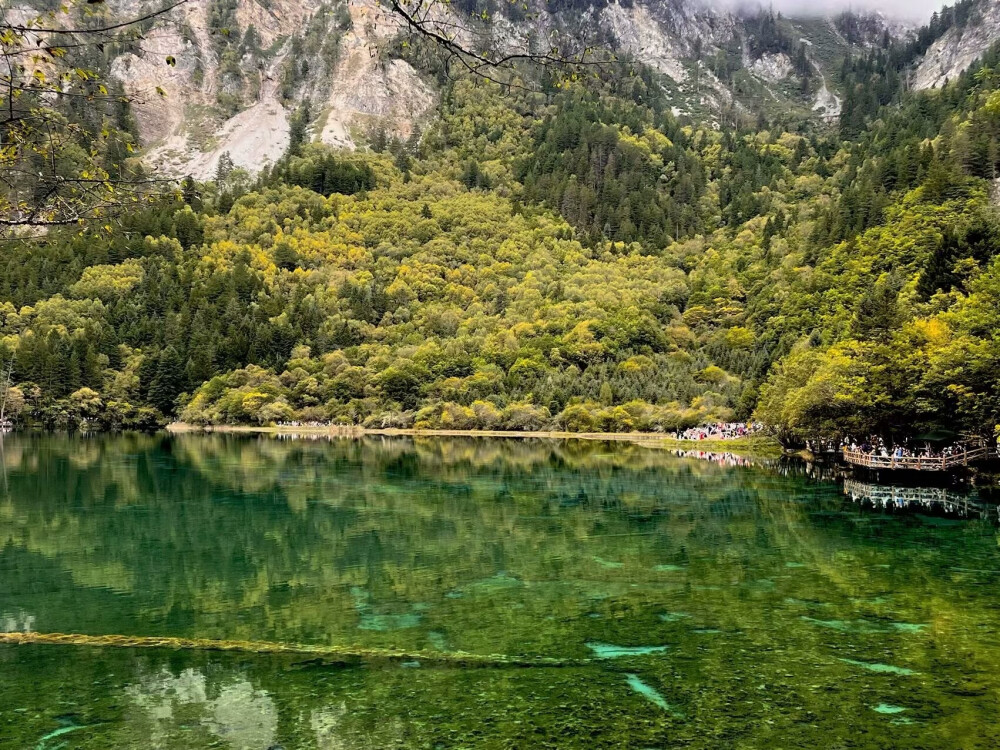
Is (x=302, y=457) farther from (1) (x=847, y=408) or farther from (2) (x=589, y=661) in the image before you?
(2) (x=589, y=661)

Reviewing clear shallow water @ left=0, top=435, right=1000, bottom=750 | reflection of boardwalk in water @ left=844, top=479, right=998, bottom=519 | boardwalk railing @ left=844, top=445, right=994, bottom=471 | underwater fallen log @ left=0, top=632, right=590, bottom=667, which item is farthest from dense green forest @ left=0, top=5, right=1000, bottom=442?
underwater fallen log @ left=0, top=632, right=590, bottom=667

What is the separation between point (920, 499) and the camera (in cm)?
2847

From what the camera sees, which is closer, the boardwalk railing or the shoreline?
the boardwalk railing

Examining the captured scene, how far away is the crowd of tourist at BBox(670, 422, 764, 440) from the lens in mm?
65562

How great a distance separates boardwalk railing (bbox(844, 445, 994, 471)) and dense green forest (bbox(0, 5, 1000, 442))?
1163 millimetres

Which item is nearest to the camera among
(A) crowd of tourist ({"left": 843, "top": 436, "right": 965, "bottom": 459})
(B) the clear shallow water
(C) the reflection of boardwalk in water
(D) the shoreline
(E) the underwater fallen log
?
(B) the clear shallow water

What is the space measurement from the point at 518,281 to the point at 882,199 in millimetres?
60531

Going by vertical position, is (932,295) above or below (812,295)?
below

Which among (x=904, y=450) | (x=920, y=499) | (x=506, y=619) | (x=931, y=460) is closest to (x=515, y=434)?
(x=904, y=450)

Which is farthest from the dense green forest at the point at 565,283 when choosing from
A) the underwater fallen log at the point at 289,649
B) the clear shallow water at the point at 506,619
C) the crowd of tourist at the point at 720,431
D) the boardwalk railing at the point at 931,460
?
the underwater fallen log at the point at 289,649

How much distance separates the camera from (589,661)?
33.6ft

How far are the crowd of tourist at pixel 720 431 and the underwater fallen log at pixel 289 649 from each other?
5681 cm

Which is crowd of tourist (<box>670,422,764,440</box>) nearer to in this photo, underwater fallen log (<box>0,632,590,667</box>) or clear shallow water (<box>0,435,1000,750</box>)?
clear shallow water (<box>0,435,1000,750</box>)

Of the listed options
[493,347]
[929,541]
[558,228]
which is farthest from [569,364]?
[929,541]
